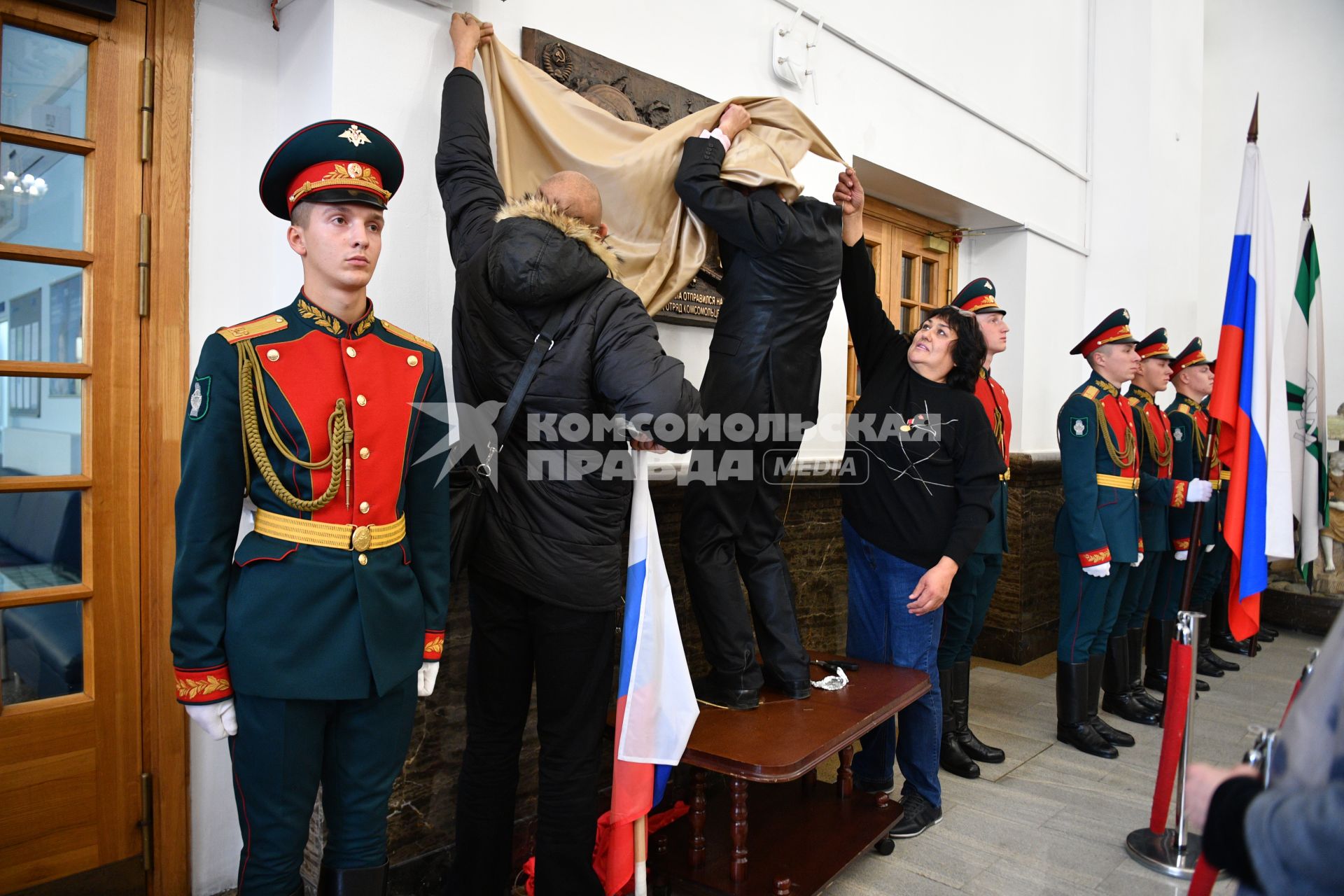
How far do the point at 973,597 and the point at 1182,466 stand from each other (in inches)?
80.7

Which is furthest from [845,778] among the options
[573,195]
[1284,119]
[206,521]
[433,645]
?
[1284,119]

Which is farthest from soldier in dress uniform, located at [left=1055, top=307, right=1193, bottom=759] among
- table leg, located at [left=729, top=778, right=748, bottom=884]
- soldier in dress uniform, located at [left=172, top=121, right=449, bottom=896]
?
soldier in dress uniform, located at [left=172, top=121, right=449, bottom=896]

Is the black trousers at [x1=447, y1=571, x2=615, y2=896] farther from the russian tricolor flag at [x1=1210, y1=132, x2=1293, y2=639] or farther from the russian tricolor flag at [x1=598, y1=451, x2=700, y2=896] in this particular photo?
the russian tricolor flag at [x1=1210, y1=132, x2=1293, y2=639]

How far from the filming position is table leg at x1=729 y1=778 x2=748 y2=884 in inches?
79.2

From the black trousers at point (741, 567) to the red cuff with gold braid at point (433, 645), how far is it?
0.83m

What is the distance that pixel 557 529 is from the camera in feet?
5.83

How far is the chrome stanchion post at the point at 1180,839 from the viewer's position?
94.4 inches

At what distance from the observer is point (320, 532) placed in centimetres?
138

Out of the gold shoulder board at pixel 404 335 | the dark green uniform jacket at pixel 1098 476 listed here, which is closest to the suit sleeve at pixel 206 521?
the gold shoulder board at pixel 404 335

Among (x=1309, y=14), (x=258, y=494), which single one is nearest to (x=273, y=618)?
(x=258, y=494)

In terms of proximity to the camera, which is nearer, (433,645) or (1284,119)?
(433,645)

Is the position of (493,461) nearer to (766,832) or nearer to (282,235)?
(282,235)

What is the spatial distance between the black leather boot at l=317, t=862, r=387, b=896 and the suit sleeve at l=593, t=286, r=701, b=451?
96 cm

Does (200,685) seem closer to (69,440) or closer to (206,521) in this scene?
(206,521)
